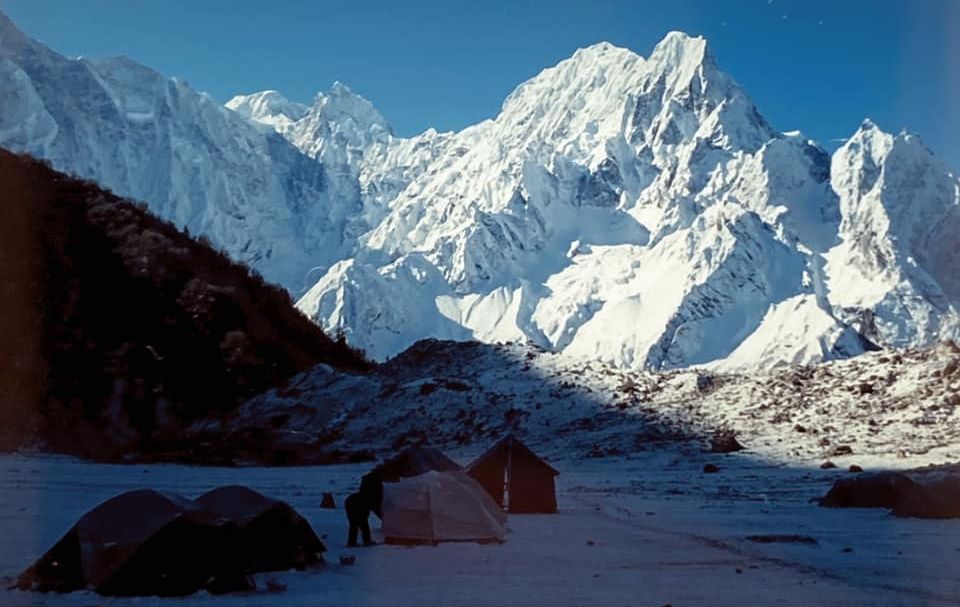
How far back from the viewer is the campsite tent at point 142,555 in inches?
513

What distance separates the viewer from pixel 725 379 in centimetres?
4959

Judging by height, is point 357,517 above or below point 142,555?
above

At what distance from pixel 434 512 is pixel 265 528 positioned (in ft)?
13.7

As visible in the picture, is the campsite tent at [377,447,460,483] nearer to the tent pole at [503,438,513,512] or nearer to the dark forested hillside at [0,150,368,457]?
the tent pole at [503,438,513,512]

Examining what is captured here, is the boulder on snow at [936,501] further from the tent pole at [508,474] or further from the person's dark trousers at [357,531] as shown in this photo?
the person's dark trousers at [357,531]

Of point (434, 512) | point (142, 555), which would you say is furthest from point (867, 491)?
point (142, 555)

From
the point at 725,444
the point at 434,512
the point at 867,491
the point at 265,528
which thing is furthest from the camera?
the point at 725,444

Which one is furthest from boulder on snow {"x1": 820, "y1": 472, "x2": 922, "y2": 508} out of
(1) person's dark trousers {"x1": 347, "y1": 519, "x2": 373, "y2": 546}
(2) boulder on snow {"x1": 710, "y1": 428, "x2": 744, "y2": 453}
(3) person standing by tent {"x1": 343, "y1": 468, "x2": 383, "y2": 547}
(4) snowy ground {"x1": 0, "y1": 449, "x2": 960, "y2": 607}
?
(2) boulder on snow {"x1": 710, "y1": 428, "x2": 744, "y2": 453}

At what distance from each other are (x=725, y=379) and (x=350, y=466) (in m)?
18.5

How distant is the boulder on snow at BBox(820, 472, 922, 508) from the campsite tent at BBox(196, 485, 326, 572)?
47.1 feet

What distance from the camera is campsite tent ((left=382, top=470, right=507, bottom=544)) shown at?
18656 millimetres

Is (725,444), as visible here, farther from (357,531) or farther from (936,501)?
(357,531)

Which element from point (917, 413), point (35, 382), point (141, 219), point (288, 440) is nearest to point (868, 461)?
point (917, 413)

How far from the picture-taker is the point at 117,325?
172ft
